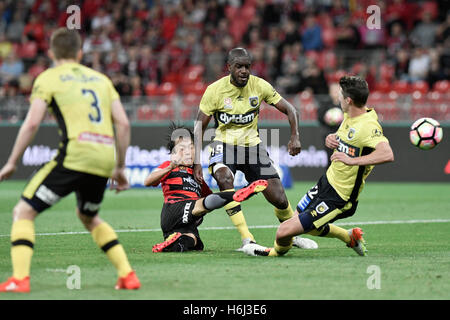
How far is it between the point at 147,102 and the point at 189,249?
12.3 m

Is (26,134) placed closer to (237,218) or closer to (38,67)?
(237,218)

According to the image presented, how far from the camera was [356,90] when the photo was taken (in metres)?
8.28

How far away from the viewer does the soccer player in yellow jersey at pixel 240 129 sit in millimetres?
9632

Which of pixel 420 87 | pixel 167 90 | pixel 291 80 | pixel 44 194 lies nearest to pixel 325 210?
pixel 44 194

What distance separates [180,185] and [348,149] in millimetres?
2424

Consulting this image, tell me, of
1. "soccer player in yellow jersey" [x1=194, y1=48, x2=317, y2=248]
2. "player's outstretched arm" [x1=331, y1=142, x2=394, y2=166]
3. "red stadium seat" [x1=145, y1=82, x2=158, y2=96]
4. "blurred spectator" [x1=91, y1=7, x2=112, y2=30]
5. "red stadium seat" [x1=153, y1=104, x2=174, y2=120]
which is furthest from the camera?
"blurred spectator" [x1=91, y1=7, x2=112, y2=30]

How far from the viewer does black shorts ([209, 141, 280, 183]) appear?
32.4 ft

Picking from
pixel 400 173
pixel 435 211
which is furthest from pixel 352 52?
pixel 435 211

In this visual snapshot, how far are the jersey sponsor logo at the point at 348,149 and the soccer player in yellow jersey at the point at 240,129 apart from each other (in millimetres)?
1448

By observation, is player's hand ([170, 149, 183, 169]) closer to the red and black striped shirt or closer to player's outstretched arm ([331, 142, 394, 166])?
the red and black striped shirt

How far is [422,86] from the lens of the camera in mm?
20578

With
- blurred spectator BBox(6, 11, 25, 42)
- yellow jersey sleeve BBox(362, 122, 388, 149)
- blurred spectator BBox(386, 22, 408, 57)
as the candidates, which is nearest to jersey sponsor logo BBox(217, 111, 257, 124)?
yellow jersey sleeve BBox(362, 122, 388, 149)

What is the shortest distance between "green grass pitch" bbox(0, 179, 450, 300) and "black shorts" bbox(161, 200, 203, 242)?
0.36 metres
